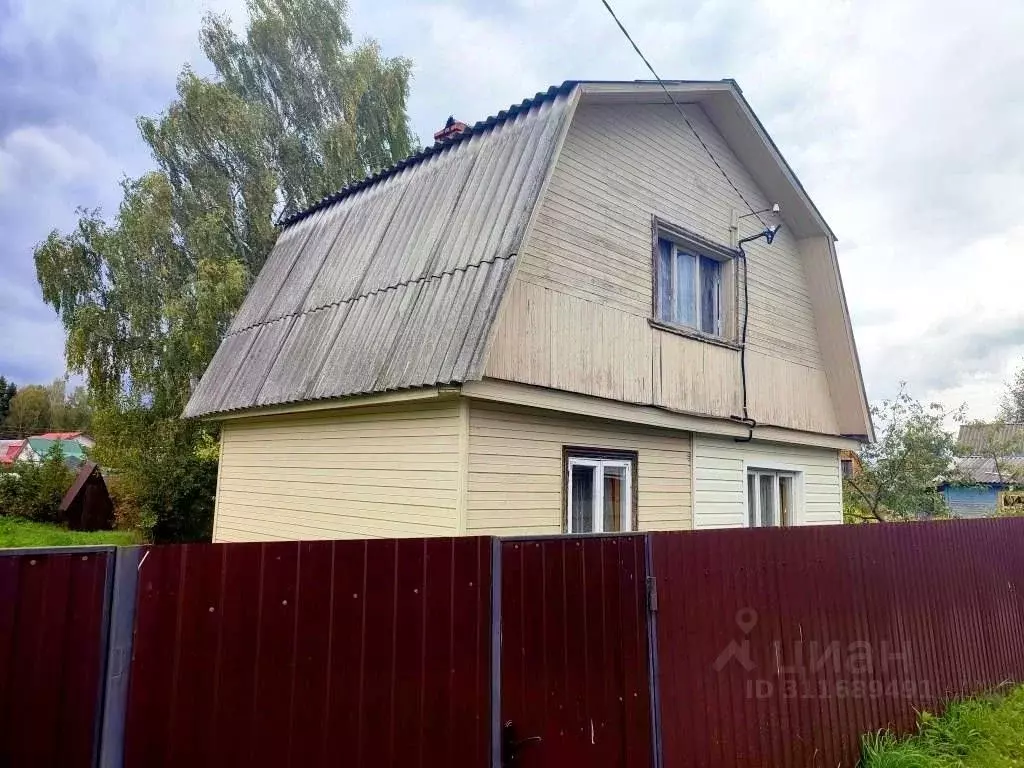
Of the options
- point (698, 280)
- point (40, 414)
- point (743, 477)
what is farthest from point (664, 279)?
point (40, 414)

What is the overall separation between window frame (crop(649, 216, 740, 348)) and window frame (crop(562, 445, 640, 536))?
5.02 feet

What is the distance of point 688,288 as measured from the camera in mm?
7895

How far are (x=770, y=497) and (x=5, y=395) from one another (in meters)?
59.2

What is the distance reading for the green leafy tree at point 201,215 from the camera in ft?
44.8

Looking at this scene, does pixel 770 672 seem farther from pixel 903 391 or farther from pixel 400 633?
pixel 903 391

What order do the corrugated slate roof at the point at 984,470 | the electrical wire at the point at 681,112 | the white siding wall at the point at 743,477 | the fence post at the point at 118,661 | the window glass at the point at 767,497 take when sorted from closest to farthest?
the fence post at the point at 118,661 < the electrical wire at the point at 681,112 < the white siding wall at the point at 743,477 < the window glass at the point at 767,497 < the corrugated slate roof at the point at 984,470

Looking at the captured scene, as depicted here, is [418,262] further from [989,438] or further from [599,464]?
[989,438]

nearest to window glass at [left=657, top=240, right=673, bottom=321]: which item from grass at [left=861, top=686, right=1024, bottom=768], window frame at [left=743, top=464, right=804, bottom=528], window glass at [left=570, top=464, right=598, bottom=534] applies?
window glass at [left=570, top=464, right=598, bottom=534]

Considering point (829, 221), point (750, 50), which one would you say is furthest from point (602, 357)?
point (829, 221)

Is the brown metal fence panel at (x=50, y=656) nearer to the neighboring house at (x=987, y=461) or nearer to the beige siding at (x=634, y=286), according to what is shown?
the beige siding at (x=634, y=286)

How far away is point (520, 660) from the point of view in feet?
10.9

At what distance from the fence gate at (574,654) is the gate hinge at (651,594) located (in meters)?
0.03

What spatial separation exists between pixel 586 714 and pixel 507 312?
3172 mm

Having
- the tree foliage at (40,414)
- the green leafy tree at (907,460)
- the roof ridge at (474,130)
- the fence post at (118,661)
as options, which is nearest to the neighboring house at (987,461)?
the green leafy tree at (907,460)
